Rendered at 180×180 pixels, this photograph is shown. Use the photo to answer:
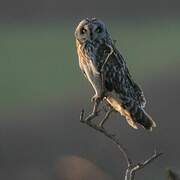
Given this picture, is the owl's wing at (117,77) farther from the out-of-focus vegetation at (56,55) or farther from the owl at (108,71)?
the out-of-focus vegetation at (56,55)

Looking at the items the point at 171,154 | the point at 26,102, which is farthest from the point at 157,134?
the point at 26,102

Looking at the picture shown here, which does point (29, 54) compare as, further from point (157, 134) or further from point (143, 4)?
point (157, 134)

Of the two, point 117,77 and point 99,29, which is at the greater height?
point 99,29

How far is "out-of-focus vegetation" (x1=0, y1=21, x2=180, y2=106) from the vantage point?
60.2 feet

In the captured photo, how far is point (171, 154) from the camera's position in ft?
44.5

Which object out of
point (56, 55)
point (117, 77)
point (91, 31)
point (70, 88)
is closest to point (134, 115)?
point (117, 77)

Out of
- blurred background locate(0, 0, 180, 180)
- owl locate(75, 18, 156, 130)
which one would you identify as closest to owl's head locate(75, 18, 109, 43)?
owl locate(75, 18, 156, 130)

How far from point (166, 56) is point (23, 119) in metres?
4.46

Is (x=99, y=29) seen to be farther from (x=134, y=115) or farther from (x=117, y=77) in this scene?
(x=134, y=115)

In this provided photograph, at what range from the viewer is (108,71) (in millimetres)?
7844

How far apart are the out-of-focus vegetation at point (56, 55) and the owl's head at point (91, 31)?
A: 367 inches

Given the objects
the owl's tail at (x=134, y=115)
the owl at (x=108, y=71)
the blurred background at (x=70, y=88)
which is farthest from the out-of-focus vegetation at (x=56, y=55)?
the owl's tail at (x=134, y=115)

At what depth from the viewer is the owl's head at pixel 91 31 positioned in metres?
7.77

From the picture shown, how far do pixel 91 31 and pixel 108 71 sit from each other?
10.6 inches
